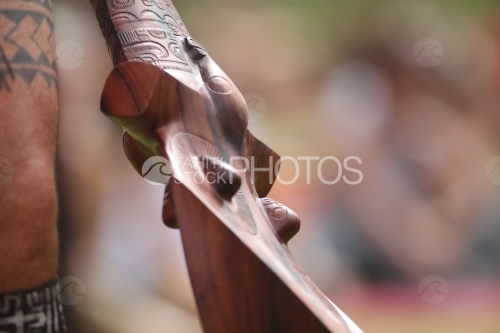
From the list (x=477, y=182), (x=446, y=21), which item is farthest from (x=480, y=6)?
(x=477, y=182)

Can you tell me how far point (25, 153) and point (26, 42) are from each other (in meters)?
0.15

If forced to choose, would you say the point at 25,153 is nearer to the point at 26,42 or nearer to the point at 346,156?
the point at 26,42

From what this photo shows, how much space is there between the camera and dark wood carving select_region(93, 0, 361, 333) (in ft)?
1.10

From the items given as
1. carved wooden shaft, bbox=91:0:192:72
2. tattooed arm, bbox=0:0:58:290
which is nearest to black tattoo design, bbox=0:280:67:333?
tattooed arm, bbox=0:0:58:290

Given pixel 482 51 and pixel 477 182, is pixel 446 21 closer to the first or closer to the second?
pixel 482 51

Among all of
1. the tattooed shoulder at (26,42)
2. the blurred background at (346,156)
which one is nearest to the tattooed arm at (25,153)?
the tattooed shoulder at (26,42)

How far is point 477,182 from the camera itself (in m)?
0.91

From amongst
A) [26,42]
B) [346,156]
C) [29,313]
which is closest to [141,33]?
[26,42]

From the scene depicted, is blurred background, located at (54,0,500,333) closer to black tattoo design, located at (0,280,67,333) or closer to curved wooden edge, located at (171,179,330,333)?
black tattoo design, located at (0,280,67,333)

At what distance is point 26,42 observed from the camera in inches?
22.8

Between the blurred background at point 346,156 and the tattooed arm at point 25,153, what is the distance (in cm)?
25

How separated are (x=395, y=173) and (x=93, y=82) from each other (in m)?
0.63

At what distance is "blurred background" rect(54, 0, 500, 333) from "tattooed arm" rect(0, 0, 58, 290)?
254mm

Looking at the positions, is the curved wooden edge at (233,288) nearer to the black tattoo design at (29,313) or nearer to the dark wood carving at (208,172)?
the dark wood carving at (208,172)
